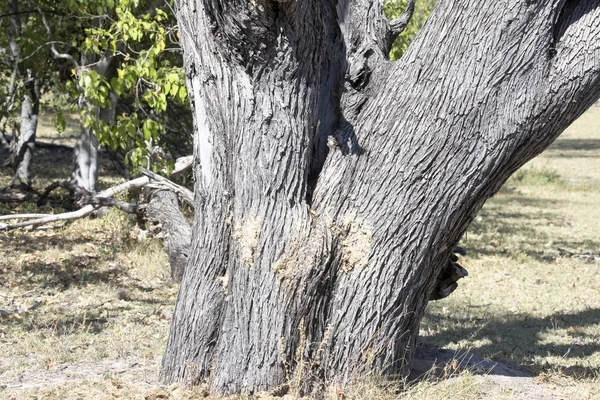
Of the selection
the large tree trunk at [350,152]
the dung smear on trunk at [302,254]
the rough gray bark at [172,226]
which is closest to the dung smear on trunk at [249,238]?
the large tree trunk at [350,152]

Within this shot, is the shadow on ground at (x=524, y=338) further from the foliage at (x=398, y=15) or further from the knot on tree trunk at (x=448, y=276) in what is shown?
the foliage at (x=398, y=15)

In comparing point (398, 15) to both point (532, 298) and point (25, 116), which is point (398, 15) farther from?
point (25, 116)

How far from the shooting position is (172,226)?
27.2 feet

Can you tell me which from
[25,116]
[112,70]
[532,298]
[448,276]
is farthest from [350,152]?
[25,116]

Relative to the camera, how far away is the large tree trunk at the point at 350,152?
4262mm

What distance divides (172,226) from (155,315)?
1.33 m

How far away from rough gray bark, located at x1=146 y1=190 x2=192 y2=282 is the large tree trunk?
3263 mm

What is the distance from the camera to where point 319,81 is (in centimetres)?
450

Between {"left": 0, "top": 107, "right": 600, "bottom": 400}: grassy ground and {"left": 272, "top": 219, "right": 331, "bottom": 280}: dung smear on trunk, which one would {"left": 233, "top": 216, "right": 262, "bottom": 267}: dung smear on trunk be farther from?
{"left": 0, "top": 107, "right": 600, "bottom": 400}: grassy ground

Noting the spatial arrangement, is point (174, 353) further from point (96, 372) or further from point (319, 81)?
point (319, 81)

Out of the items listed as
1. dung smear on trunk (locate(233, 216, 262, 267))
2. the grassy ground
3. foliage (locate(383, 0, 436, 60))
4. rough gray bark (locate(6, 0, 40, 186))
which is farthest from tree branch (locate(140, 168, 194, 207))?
dung smear on trunk (locate(233, 216, 262, 267))

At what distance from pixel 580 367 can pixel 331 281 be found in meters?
2.72

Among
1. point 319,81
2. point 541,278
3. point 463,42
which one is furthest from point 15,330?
point 541,278

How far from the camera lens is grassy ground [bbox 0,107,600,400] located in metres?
5.07
